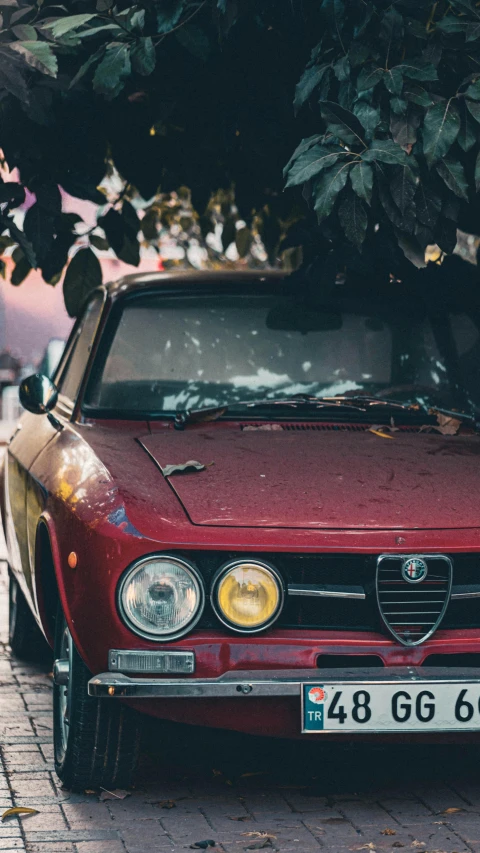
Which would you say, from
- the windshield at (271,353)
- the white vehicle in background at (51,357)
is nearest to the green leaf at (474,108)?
the windshield at (271,353)

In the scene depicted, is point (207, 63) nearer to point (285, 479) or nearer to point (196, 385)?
point (196, 385)

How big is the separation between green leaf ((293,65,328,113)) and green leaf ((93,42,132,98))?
66cm

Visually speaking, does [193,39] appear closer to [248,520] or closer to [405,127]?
[405,127]

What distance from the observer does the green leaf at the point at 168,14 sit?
4973 mm

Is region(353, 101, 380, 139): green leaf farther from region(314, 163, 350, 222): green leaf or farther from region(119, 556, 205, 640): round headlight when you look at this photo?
region(119, 556, 205, 640): round headlight

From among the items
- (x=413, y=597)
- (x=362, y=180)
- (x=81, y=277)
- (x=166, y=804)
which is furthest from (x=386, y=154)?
(x=166, y=804)

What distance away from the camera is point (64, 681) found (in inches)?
158

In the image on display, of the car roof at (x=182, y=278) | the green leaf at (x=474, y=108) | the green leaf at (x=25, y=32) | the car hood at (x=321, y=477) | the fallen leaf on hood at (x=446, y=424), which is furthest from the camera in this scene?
the car roof at (x=182, y=278)

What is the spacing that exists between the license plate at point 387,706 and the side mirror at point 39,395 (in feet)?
6.40

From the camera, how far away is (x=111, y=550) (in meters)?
3.64

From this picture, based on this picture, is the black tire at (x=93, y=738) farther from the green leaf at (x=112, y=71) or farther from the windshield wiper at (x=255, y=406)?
the green leaf at (x=112, y=71)

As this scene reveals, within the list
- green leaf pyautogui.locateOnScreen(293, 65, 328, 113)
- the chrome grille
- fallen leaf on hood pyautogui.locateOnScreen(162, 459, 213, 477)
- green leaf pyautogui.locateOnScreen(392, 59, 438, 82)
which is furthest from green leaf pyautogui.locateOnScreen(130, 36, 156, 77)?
the chrome grille

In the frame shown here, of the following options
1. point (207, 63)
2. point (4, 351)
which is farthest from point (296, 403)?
point (4, 351)

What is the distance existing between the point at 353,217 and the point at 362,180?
17cm
